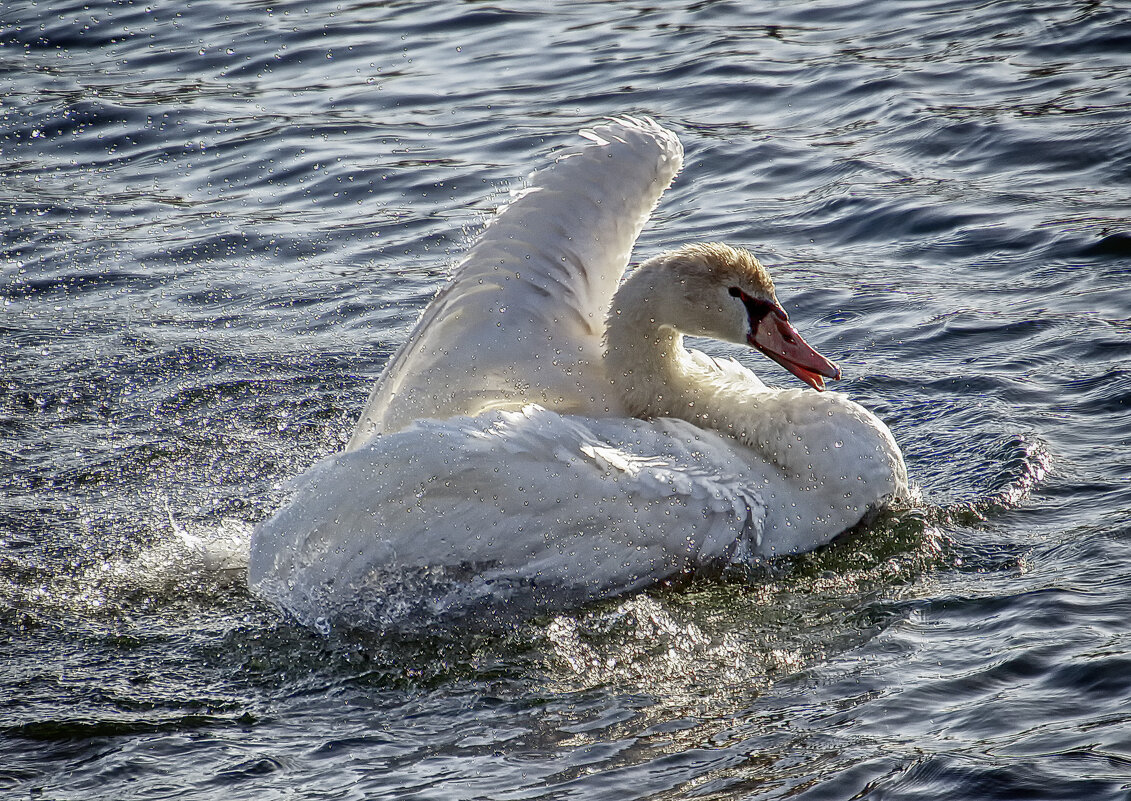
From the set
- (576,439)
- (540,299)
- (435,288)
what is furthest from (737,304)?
(435,288)

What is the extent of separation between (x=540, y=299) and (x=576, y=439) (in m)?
1.09

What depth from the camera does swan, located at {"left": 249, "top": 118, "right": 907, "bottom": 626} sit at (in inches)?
204

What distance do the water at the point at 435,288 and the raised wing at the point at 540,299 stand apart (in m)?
1.02

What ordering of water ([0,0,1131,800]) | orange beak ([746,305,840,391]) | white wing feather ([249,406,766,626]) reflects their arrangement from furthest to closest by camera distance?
orange beak ([746,305,840,391]) < white wing feather ([249,406,766,626]) < water ([0,0,1131,800])

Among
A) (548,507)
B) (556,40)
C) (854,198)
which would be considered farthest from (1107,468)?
(556,40)

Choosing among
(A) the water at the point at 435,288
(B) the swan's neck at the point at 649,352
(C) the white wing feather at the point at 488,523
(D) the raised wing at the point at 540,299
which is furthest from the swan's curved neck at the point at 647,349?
(A) the water at the point at 435,288

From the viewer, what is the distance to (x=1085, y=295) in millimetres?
7715

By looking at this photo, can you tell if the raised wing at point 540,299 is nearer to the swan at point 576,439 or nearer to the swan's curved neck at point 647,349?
the swan at point 576,439

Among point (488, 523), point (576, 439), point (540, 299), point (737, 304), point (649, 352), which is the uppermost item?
point (540, 299)

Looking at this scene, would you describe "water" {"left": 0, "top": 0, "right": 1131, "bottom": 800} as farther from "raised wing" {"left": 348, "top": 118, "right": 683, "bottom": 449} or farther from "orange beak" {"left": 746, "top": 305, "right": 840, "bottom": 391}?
"raised wing" {"left": 348, "top": 118, "right": 683, "bottom": 449}

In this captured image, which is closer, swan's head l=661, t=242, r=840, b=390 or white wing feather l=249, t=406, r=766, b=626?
white wing feather l=249, t=406, r=766, b=626

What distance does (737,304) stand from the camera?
19.8ft

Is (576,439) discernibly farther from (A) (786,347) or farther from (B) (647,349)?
(A) (786,347)

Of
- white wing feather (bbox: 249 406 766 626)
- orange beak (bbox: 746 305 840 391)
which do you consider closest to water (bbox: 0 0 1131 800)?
white wing feather (bbox: 249 406 766 626)
